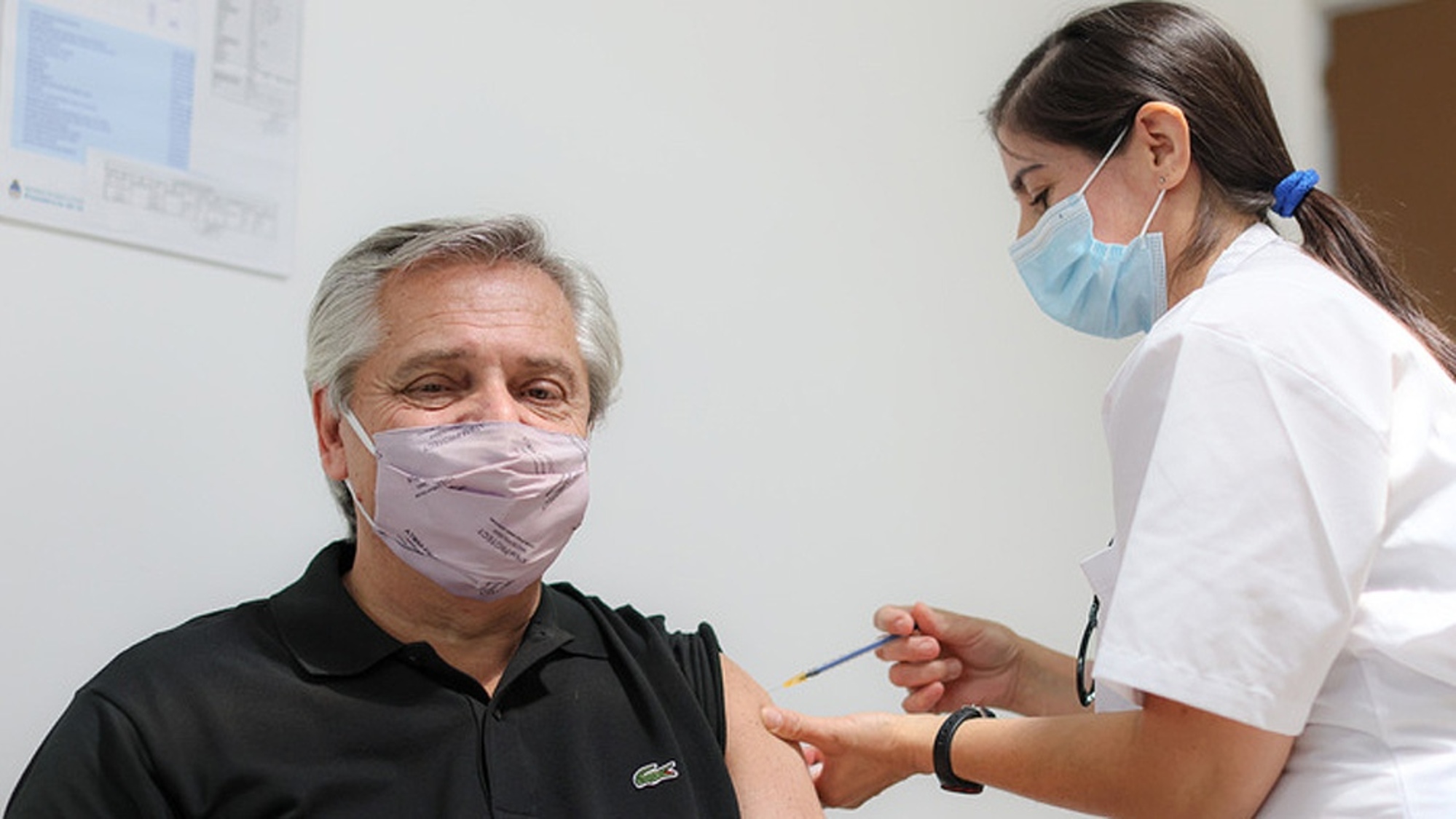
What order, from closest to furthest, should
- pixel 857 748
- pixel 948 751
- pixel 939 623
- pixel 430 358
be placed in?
pixel 948 751 → pixel 857 748 → pixel 430 358 → pixel 939 623

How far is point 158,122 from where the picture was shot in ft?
5.90

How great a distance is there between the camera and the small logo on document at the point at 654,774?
1.71 meters

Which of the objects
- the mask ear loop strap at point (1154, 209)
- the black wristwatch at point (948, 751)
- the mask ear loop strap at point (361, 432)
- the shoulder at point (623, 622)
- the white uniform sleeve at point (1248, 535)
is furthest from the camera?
the shoulder at point (623, 622)

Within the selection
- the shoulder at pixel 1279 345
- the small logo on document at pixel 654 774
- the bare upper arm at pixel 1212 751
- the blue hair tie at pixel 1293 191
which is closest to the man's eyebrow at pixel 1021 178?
the blue hair tie at pixel 1293 191

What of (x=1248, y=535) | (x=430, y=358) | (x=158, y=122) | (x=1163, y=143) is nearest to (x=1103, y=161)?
(x=1163, y=143)

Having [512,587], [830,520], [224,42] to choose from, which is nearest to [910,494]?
[830,520]

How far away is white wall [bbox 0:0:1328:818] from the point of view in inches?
68.7

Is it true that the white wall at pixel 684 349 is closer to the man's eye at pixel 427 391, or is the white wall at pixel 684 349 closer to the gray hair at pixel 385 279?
the gray hair at pixel 385 279

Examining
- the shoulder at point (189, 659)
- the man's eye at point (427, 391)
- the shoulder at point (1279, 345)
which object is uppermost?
the shoulder at point (1279, 345)

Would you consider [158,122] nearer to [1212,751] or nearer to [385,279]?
[385,279]

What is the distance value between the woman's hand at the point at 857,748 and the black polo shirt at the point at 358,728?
118mm

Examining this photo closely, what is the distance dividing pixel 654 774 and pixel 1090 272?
29.2 inches

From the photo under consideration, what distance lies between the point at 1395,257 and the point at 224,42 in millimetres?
1384

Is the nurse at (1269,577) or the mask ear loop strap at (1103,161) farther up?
the mask ear loop strap at (1103,161)
